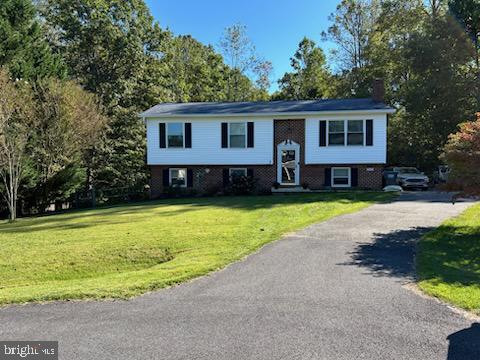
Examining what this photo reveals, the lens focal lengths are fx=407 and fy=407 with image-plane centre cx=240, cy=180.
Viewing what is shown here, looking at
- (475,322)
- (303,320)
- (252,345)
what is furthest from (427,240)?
(252,345)

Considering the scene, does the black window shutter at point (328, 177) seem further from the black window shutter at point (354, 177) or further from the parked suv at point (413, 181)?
the parked suv at point (413, 181)

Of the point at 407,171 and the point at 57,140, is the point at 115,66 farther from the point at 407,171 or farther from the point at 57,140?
the point at 407,171

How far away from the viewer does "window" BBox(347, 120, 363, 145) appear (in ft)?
73.8

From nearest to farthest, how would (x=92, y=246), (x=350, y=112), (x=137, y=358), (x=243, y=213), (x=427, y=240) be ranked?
(x=137, y=358), (x=427, y=240), (x=92, y=246), (x=243, y=213), (x=350, y=112)

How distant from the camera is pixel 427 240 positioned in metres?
9.84

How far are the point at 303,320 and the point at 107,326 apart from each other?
237 cm

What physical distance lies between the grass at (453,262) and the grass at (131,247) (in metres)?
3.48

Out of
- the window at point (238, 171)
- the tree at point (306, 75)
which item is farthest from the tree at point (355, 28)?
A: the window at point (238, 171)

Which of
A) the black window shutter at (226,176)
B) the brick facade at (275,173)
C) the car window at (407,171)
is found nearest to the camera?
the brick facade at (275,173)

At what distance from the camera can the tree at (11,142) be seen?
1827 cm

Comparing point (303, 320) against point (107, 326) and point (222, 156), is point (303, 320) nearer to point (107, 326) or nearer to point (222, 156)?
point (107, 326)

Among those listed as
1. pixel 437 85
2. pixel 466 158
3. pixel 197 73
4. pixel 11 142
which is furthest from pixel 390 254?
pixel 197 73

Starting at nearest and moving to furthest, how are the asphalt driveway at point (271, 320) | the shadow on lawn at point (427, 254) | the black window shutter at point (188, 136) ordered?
the asphalt driveway at point (271, 320) → the shadow on lawn at point (427, 254) → the black window shutter at point (188, 136)

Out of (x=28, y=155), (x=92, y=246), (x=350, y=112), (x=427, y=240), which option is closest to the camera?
(x=427, y=240)
